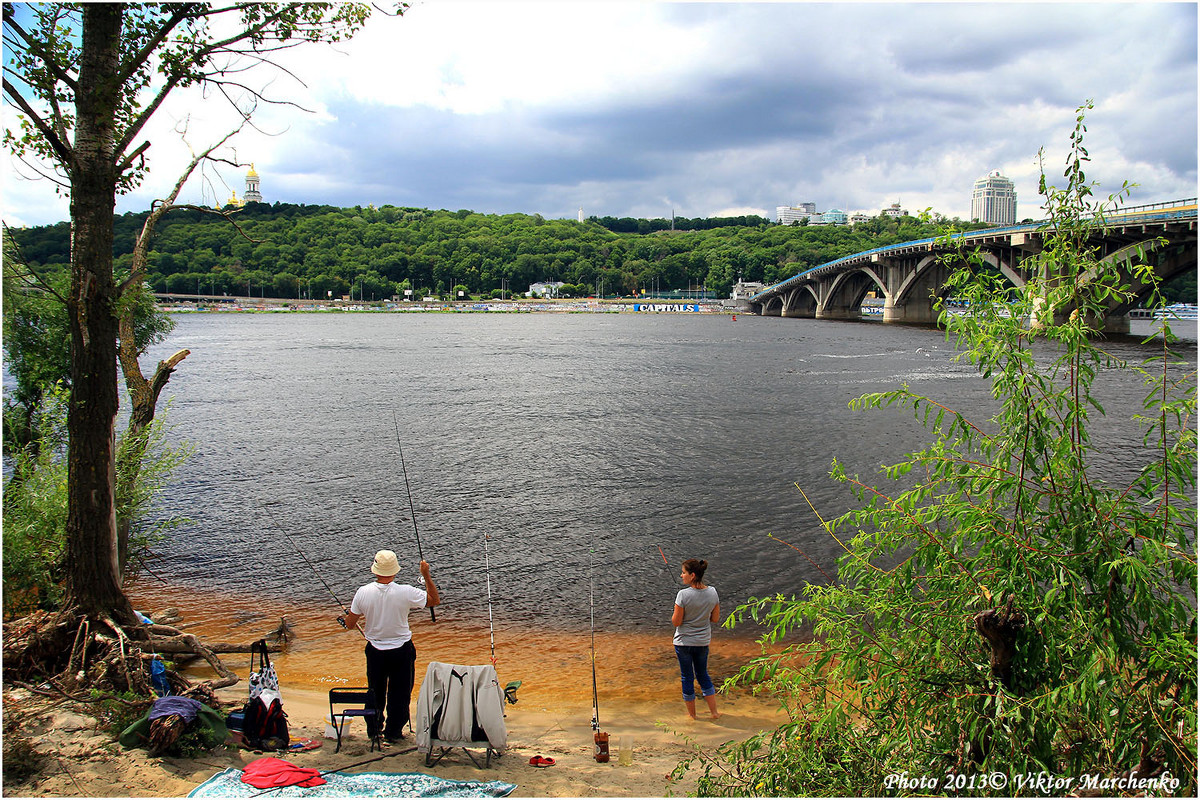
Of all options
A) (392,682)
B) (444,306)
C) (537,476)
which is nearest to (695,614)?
(392,682)

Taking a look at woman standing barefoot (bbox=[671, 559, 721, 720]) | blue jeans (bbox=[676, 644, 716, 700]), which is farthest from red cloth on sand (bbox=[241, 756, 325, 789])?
blue jeans (bbox=[676, 644, 716, 700])

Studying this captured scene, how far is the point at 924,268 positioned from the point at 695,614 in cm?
8233

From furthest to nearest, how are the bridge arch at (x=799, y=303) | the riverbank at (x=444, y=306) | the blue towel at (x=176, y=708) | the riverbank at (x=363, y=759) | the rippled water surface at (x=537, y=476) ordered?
the riverbank at (x=444, y=306) < the bridge arch at (x=799, y=303) < the rippled water surface at (x=537, y=476) < the blue towel at (x=176, y=708) < the riverbank at (x=363, y=759)

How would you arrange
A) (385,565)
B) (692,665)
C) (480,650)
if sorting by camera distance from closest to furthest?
(385,565), (692,665), (480,650)

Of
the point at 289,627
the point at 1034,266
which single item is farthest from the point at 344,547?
the point at 1034,266

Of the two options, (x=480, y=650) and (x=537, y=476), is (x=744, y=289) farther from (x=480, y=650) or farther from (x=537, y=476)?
(x=480, y=650)

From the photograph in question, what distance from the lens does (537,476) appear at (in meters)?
20.2

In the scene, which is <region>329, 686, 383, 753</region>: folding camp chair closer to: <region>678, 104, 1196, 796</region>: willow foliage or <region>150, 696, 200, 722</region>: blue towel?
<region>150, 696, 200, 722</region>: blue towel

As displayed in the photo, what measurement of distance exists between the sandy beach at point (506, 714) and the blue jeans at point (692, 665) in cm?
38

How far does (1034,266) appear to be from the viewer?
205 inches

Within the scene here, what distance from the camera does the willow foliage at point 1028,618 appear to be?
4.27 meters

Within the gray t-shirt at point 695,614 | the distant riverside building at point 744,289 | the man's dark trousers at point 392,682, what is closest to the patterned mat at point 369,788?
the man's dark trousers at point 392,682

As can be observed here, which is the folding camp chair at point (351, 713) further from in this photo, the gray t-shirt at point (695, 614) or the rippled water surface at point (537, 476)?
the rippled water surface at point (537, 476)

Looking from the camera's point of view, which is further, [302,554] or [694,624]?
[302,554]
